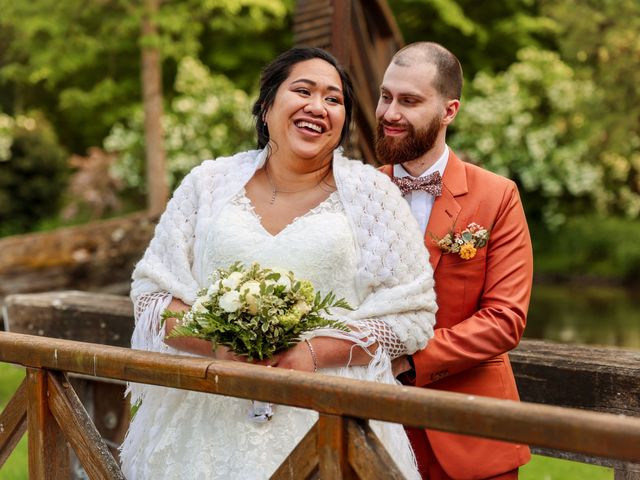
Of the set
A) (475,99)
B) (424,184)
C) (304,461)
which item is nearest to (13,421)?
(304,461)

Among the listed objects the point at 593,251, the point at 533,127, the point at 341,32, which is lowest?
the point at 593,251

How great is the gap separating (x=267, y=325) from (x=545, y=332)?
40.4 ft

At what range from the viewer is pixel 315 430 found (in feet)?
7.60

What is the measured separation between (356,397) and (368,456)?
0.15 m

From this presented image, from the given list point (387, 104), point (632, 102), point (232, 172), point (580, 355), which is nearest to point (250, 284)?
point (232, 172)

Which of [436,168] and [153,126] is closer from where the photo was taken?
[436,168]

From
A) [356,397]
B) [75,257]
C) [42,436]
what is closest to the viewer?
[356,397]

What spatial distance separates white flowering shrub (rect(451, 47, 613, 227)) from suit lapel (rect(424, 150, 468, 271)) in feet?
58.4

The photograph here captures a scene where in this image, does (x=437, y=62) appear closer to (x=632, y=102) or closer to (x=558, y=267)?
(x=632, y=102)

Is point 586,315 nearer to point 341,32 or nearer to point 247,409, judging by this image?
point 341,32

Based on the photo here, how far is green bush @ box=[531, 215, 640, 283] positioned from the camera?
69.2 feet

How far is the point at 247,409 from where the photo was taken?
2959 millimetres

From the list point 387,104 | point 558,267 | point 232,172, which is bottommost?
point 558,267

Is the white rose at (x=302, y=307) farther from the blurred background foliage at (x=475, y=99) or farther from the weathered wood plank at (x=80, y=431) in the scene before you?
the blurred background foliage at (x=475, y=99)
